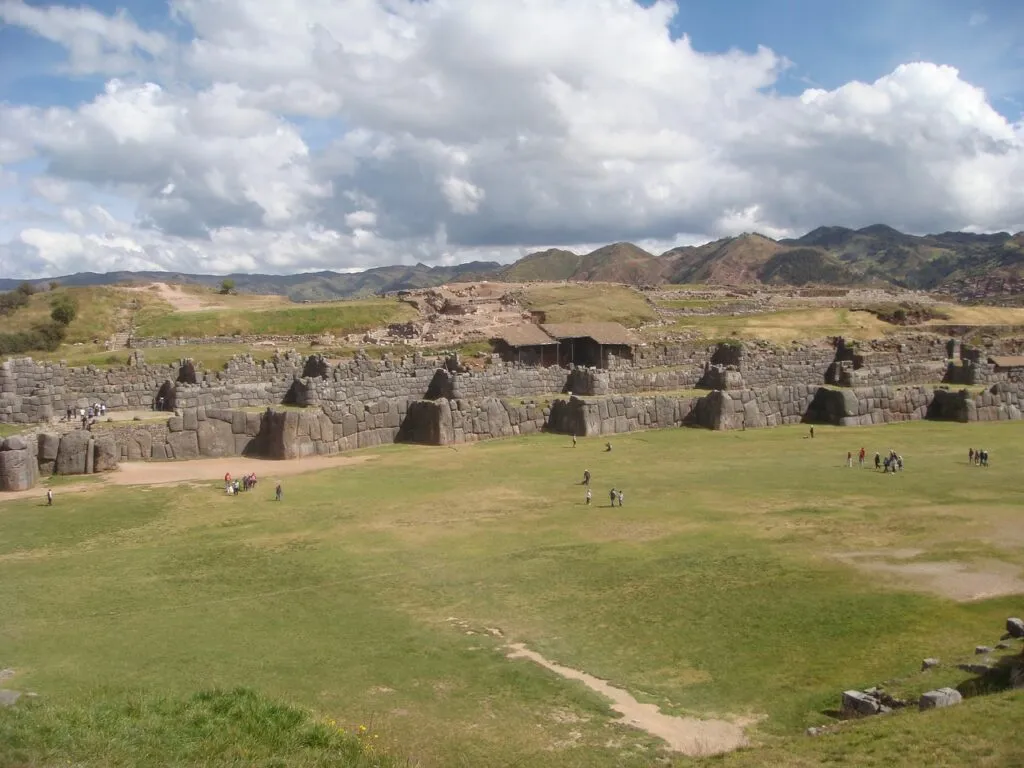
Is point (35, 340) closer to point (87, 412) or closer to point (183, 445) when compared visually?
point (87, 412)

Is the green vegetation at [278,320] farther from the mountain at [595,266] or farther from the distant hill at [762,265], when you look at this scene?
the mountain at [595,266]

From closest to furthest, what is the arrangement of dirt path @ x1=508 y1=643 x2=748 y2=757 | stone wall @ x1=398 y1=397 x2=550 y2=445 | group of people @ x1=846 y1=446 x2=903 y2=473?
dirt path @ x1=508 y1=643 x2=748 y2=757 < group of people @ x1=846 y1=446 x2=903 y2=473 < stone wall @ x1=398 y1=397 x2=550 y2=445

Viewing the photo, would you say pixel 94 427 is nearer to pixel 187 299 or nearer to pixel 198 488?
pixel 198 488

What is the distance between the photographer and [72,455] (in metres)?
27.6

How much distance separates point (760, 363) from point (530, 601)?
33.4 m

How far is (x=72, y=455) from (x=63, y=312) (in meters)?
38.6

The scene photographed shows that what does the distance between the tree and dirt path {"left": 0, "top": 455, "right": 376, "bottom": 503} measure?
37409mm

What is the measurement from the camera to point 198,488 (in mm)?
25828

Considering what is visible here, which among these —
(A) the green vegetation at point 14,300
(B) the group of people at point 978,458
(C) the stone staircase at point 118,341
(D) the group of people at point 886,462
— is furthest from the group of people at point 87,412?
(A) the green vegetation at point 14,300

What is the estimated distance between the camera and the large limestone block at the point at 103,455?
91.8 ft

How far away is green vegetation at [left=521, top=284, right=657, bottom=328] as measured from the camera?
66188mm

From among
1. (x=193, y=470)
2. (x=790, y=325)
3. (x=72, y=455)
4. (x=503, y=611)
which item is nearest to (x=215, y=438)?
(x=193, y=470)

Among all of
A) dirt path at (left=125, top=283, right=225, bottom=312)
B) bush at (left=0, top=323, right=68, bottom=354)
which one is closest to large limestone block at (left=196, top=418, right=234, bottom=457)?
bush at (left=0, top=323, right=68, bottom=354)

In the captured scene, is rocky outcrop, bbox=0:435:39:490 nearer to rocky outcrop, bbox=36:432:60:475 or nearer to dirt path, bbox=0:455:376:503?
dirt path, bbox=0:455:376:503
